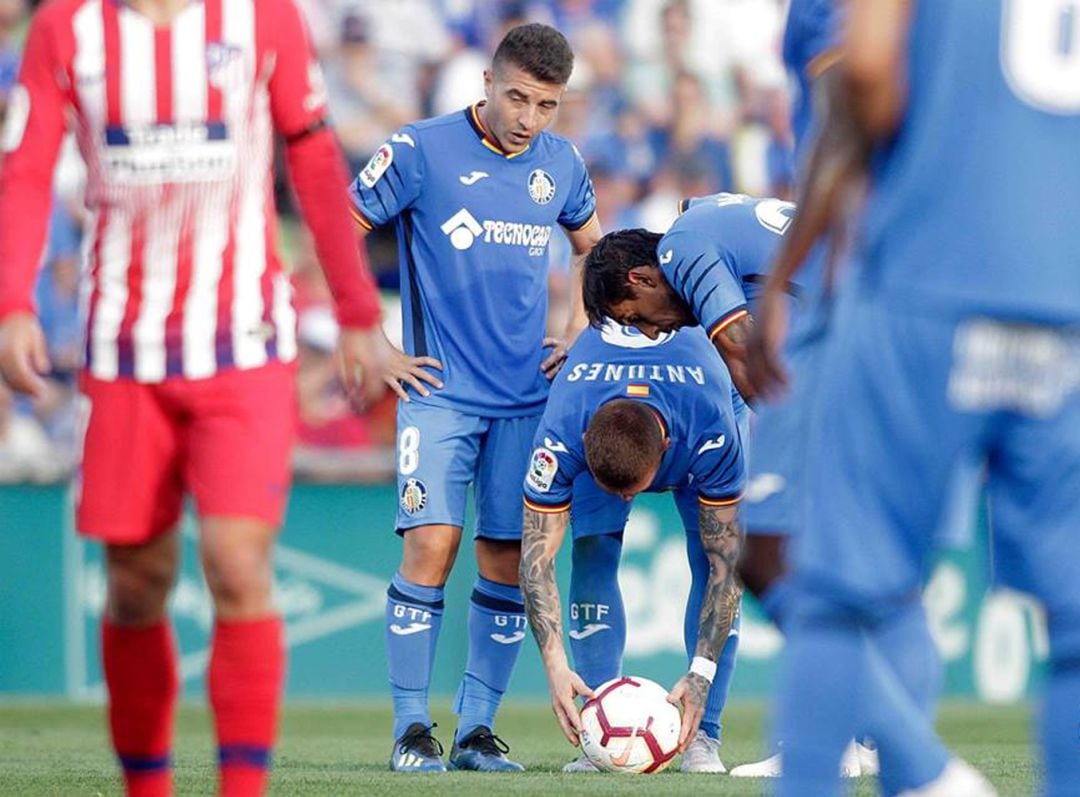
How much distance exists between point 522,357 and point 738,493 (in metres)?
1.08

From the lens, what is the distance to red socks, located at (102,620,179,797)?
15.4 feet

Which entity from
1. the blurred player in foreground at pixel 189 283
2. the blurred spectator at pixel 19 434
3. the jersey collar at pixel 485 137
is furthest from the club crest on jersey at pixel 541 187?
the blurred spectator at pixel 19 434

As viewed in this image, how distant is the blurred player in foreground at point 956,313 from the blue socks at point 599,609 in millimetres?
4204

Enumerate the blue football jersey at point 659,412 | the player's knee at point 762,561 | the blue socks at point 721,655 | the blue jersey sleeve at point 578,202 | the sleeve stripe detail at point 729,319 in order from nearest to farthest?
the player's knee at point 762,561 → the sleeve stripe detail at point 729,319 → the blue football jersey at point 659,412 → the blue socks at point 721,655 → the blue jersey sleeve at point 578,202

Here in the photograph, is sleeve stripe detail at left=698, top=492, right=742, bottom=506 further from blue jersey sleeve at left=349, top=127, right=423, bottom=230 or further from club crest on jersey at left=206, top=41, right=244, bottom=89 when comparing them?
club crest on jersey at left=206, top=41, right=244, bottom=89

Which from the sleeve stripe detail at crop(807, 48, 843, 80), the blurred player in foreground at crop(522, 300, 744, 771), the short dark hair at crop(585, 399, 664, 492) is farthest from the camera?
the blurred player in foreground at crop(522, 300, 744, 771)

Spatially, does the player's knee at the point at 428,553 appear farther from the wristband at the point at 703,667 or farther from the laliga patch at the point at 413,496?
the wristband at the point at 703,667

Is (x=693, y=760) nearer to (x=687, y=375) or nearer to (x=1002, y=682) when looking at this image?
(x=687, y=375)

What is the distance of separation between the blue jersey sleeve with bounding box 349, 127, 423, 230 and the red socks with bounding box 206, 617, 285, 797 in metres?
3.39

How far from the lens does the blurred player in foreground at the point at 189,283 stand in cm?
445

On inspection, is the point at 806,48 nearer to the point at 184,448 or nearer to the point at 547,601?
the point at 184,448

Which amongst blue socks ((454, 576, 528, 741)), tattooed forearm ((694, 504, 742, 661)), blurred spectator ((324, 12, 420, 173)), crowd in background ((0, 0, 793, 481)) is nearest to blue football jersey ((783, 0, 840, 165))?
tattooed forearm ((694, 504, 742, 661))

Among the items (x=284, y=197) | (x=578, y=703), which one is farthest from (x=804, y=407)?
(x=284, y=197)

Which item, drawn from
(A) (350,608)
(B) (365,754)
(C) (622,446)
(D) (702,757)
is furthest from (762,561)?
(A) (350,608)
